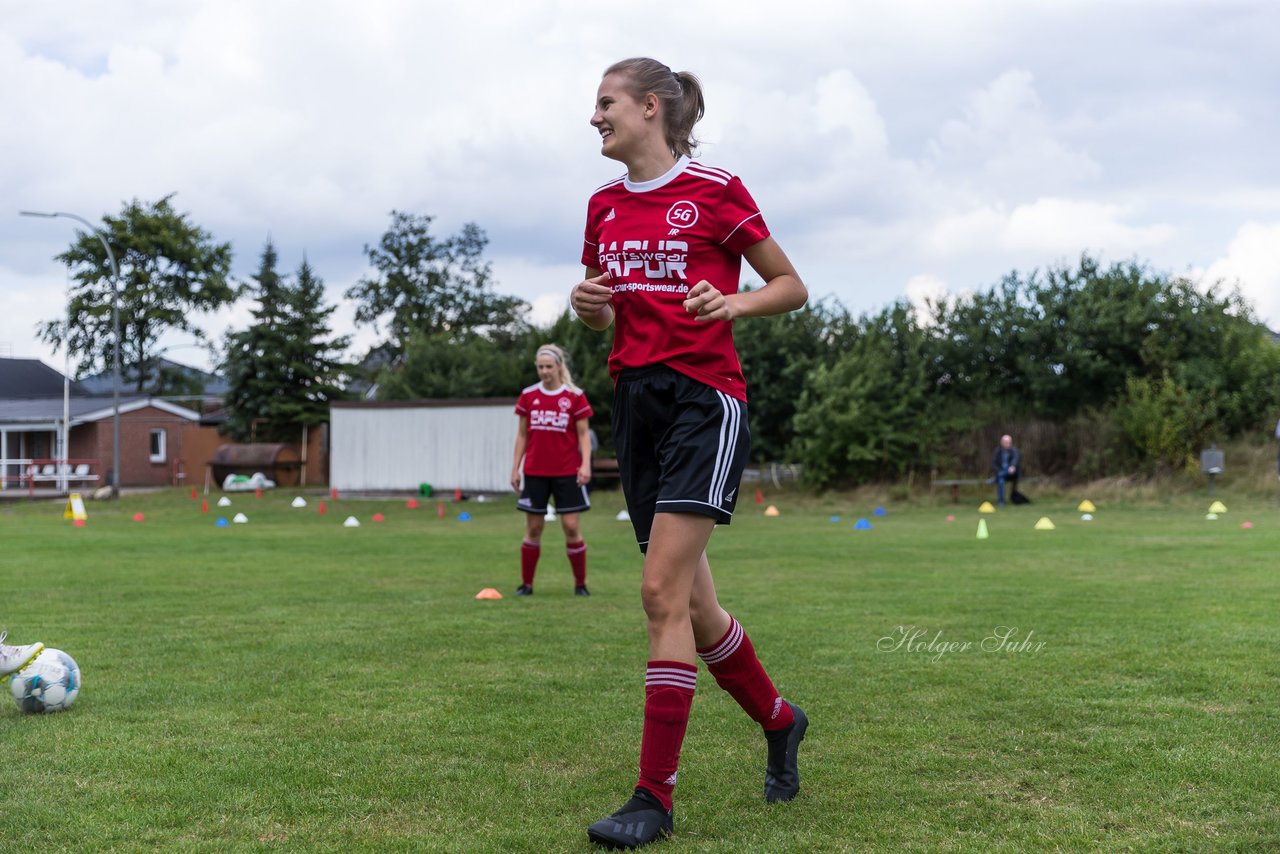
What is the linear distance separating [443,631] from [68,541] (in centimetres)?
1171

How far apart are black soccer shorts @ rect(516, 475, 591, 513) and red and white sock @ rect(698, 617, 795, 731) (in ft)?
19.6

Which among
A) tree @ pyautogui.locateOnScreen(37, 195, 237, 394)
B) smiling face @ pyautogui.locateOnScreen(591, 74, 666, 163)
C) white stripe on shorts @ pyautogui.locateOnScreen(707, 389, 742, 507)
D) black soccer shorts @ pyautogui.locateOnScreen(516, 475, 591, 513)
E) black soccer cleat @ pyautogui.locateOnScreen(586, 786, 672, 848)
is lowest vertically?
black soccer cleat @ pyautogui.locateOnScreen(586, 786, 672, 848)

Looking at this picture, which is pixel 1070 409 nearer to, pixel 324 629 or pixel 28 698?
pixel 324 629

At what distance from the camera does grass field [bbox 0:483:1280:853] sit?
3467 millimetres

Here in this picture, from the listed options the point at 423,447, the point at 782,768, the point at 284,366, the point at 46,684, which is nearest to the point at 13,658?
the point at 46,684

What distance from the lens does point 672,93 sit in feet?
12.6

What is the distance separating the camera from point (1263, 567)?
445 inches

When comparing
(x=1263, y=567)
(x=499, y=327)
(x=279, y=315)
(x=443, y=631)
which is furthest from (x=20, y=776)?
(x=499, y=327)

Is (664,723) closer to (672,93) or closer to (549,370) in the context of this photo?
(672,93)

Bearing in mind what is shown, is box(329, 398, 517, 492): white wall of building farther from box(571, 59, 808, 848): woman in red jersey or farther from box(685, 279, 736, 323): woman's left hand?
box(685, 279, 736, 323): woman's left hand

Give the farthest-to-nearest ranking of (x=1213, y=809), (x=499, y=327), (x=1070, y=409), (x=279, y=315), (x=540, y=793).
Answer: (x=499, y=327) < (x=279, y=315) < (x=1070, y=409) < (x=540, y=793) < (x=1213, y=809)

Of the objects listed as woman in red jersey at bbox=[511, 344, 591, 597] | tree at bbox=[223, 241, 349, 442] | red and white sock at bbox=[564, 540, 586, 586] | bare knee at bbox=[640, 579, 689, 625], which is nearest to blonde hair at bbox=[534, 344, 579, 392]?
woman in red jersey at bbox=[511, 344, 591, 597]

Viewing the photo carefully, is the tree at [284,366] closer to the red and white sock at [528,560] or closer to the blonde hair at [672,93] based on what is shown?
the red and white sock at [528,560]

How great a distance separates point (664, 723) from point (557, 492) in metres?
6.51
